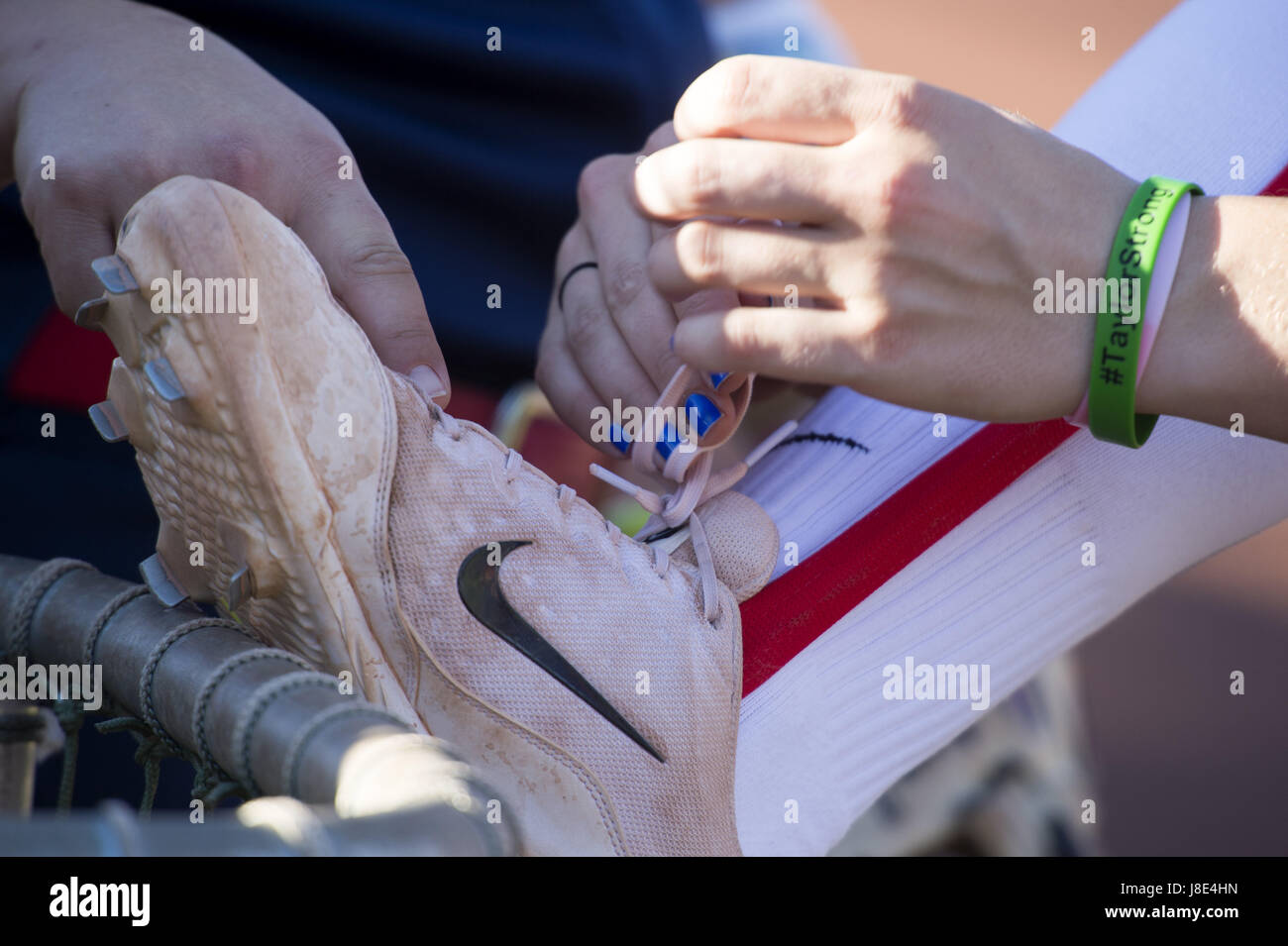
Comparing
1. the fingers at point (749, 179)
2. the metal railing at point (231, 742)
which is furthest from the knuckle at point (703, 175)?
the metal railing at point (231, 742)

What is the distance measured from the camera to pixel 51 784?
1.01 meters

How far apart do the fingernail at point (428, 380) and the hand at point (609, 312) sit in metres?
0.13

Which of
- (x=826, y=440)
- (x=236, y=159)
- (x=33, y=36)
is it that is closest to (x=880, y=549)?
(x=826, y=440)

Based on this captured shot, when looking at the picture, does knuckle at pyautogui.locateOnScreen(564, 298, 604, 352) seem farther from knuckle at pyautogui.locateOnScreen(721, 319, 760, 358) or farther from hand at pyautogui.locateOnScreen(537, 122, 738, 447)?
knuckle at pyautogui.locateOnScreen(721, 319, 760, 358)

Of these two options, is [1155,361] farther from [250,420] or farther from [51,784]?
[51,784]

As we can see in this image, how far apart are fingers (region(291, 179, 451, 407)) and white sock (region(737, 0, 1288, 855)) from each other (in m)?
0.27

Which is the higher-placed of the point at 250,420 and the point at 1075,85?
the point at 1075,85

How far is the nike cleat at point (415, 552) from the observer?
562mm

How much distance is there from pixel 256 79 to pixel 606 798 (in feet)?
1.66

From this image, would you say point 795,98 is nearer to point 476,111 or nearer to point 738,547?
point 738,547

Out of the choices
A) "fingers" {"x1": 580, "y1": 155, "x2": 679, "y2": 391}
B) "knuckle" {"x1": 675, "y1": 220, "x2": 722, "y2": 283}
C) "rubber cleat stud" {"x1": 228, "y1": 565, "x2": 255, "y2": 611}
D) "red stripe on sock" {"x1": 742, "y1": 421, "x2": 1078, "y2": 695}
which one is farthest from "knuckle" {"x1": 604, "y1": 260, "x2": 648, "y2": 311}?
→ "rubber cleat stud" {"x1": 228, "y1": 565, "x2": 255, "y2": 611}

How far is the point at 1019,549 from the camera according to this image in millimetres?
778
